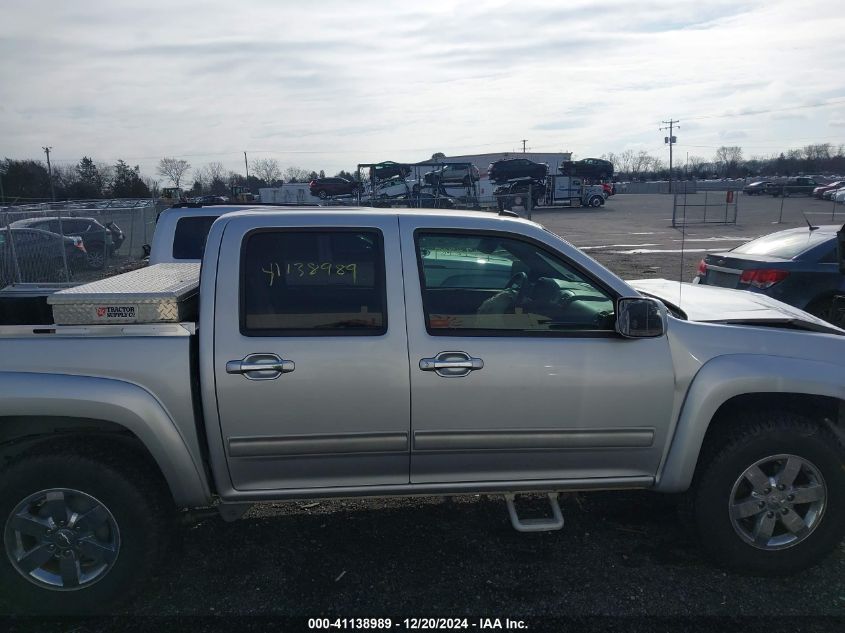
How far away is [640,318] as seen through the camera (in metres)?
3.03

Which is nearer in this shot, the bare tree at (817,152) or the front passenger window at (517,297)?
the front passenger window at (517,297)

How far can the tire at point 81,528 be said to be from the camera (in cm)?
297

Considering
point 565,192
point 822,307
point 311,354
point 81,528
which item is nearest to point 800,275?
point 822,307

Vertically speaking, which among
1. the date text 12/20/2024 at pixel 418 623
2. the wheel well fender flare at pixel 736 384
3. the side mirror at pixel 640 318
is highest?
the side mirror at pixel 640 318

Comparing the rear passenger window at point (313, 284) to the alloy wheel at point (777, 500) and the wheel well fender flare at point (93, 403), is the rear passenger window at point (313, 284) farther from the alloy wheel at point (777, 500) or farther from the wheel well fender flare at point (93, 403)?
the alloy wheel at point (777, 500)

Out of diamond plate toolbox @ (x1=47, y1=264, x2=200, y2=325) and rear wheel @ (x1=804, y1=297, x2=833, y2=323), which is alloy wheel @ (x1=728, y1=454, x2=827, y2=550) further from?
rear wheel @ (x1=804, y1=297, x2=833, y2=323)

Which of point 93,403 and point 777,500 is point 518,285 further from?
point 93,403

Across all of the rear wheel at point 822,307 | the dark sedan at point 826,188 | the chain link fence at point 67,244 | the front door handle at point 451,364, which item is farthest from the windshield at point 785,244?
the dark sedan at point 826,188

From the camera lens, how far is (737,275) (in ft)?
23.8

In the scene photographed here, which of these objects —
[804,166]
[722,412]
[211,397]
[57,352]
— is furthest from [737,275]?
[804,166]

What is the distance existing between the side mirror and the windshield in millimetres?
5149

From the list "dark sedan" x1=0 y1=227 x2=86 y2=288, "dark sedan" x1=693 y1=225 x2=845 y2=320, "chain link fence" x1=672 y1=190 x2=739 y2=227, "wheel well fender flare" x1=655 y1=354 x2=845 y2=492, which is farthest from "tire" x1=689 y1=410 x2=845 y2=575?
"chain link fence" x1=672 y1=190 x2=739 y2=227

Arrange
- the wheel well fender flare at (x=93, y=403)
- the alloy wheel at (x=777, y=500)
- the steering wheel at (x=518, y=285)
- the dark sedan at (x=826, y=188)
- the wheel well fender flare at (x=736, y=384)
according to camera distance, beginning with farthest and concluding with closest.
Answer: the dark sedan at (x=826, y=188) → the steering wheel at (x=518, y=285) → the alloy wheel at (x=777, y=500) → the wheel well fender flare at (x=736, y=384) → the wheel well fender flare at (x=93, y=403)

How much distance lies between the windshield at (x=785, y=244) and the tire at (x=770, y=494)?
464 cm
